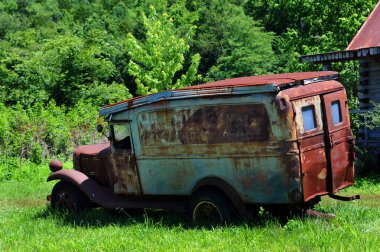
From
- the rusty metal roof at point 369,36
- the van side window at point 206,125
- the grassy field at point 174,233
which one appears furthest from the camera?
the rusty metal roof at point 369,36

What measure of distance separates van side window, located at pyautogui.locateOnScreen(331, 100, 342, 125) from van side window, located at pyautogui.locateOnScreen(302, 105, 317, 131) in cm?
59

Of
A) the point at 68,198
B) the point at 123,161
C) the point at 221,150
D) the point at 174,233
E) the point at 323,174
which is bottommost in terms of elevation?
the point at 174,233

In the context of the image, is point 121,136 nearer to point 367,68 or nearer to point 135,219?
point 135,219

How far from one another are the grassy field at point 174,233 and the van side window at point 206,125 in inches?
51.8

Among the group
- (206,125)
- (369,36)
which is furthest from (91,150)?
(369,36)

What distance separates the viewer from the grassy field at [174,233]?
7266 mm

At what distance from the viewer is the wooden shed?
1747 cm

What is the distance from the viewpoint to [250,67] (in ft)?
117

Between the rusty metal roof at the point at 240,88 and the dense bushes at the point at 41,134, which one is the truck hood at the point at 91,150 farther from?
the dense bushes at the point at 41,134

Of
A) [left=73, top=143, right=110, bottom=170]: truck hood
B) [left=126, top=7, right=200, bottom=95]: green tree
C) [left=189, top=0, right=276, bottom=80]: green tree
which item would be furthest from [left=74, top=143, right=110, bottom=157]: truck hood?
[left=189, top=0, right=276, bottom=80]: green tree

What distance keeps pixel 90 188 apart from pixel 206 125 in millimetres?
2884

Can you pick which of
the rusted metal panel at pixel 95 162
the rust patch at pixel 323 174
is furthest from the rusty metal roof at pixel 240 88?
the rusted metal panel at pixel 95 162

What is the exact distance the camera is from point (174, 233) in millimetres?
8352

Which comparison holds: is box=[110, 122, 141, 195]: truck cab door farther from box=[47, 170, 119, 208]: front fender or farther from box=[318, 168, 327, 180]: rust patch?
box=[318, 168, 327, 180]: rust patch
